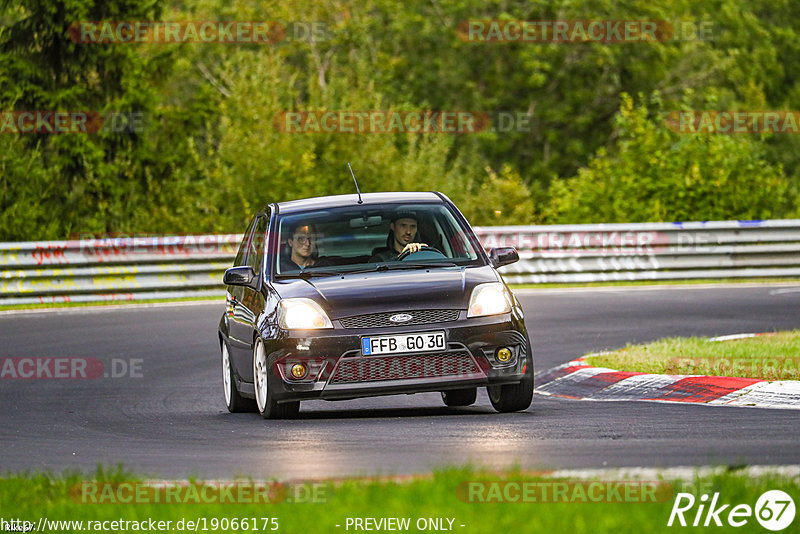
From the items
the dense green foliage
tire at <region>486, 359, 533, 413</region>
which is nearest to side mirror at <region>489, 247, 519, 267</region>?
tire at <region>486, 359, 533, 413</region>

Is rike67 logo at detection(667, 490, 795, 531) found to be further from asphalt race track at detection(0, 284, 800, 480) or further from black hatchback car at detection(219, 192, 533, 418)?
black hatchback car at detection(219, 192, 533, 418)

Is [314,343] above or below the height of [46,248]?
above

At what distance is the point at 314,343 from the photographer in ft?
33.0

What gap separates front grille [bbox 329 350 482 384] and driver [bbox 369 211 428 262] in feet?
4.72

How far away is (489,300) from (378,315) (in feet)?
2.59

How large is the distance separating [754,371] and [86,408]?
5.21 m

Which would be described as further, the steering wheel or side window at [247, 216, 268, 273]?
side window at [247, 216, 268, 273]

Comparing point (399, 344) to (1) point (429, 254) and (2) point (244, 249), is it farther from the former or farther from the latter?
(2) point (244, 249)

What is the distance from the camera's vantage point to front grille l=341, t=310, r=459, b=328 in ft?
32.9

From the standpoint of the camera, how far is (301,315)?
33.4ft

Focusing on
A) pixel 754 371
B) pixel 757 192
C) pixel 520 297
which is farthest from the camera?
pixel 757 192

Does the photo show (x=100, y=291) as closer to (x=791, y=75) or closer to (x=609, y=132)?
(x=609, y=132)

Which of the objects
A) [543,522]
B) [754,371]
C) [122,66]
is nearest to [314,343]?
[754,371]

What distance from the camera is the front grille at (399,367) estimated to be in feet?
32.8
